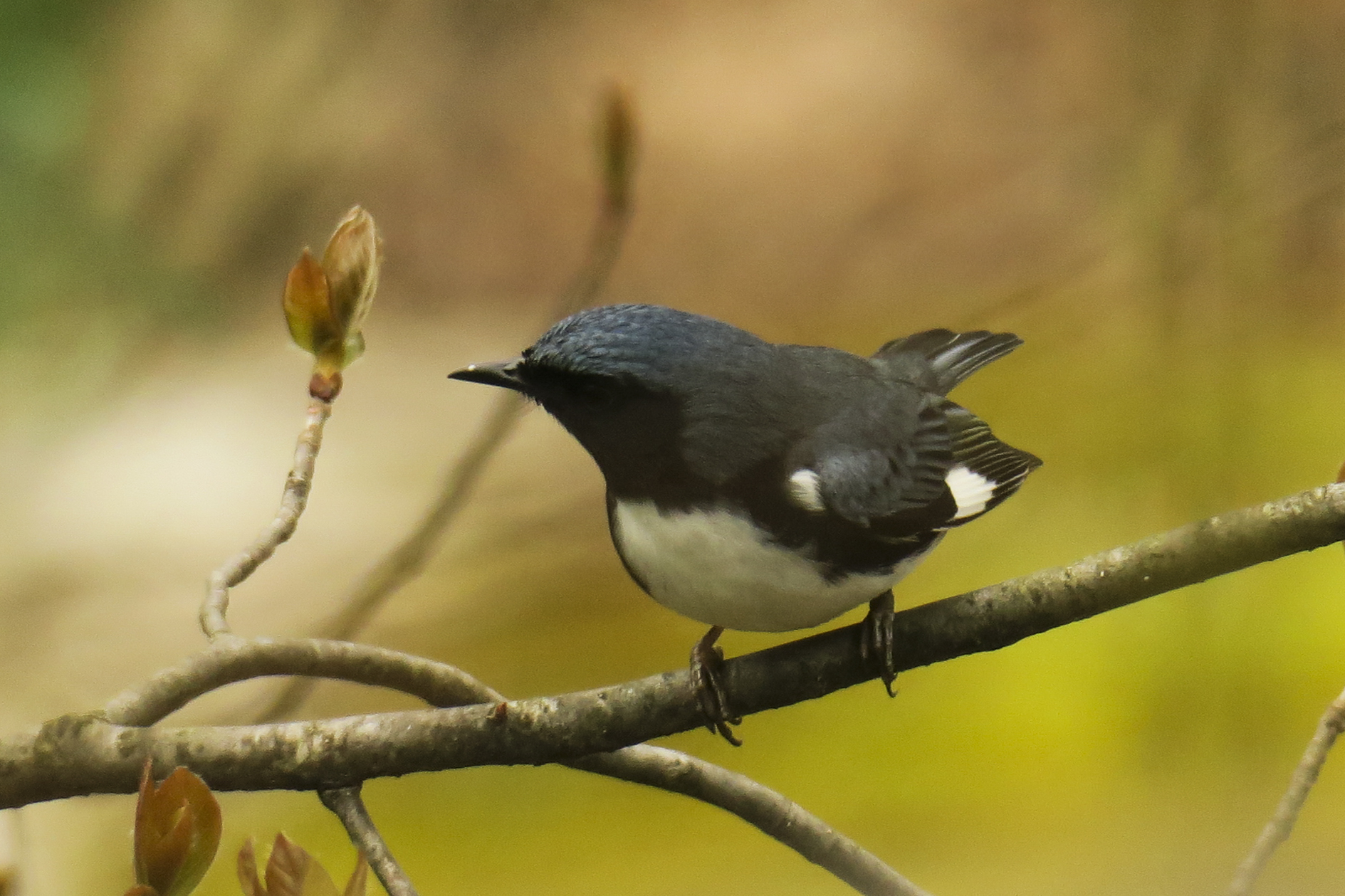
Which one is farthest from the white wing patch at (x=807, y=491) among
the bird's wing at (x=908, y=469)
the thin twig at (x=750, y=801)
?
the thin twig at (x=750, y=801)

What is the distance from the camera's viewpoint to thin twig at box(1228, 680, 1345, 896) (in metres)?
0.38

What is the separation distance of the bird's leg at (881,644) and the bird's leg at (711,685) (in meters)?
0.06

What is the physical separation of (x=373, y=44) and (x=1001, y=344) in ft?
3.98

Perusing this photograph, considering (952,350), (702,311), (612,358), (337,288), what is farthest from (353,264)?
(702,311)

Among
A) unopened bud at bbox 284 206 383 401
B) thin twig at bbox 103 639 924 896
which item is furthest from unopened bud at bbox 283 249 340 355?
thin twig at bbox 103 639 924 896

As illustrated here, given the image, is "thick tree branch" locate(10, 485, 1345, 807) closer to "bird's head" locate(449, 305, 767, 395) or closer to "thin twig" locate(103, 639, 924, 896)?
"thin twig" locate(103, 639, 924, 896)

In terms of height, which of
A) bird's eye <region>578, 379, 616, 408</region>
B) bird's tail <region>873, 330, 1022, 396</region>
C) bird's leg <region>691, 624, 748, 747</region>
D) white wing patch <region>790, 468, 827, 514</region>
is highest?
bird's tail <region>873, 330, 1022, 396</region>

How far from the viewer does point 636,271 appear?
5.84 feet

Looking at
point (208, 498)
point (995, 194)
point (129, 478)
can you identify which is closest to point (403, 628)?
point (208, 498)

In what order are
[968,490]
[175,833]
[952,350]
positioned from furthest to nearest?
[952,350] → [968,490] → [175,833]

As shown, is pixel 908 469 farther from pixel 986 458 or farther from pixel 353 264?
pixel 353 264

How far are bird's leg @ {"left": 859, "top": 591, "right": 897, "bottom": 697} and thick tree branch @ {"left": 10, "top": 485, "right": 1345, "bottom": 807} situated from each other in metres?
0.02

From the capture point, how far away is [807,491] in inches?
22.3

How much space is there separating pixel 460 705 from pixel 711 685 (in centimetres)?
10
